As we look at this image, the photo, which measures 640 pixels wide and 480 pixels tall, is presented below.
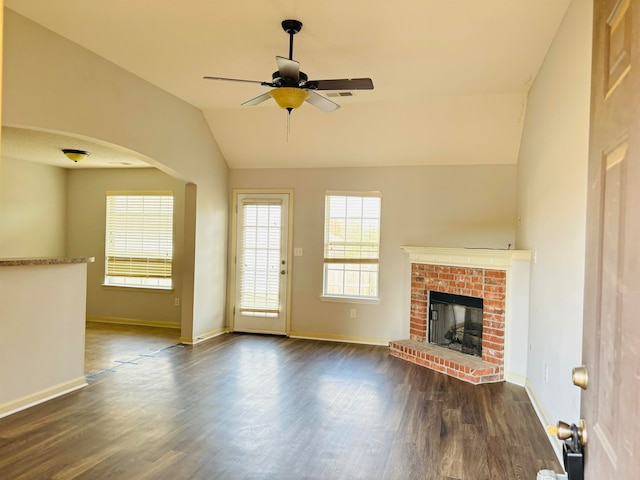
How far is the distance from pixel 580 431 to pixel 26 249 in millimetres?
8156

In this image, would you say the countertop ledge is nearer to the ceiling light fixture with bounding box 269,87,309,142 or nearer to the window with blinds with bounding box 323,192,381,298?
the ceiling light fixture with bounding box 269,87,309,142

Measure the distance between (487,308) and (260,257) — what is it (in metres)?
3.36

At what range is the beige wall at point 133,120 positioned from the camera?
3609 millimetres

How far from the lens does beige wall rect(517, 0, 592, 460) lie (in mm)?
2803

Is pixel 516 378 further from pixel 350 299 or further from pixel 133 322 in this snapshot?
pixel 133 322

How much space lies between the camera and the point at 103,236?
25.6ft

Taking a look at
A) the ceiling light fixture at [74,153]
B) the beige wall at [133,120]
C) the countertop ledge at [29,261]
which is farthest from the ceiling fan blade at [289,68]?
the ceiling light fixture at [74,153]

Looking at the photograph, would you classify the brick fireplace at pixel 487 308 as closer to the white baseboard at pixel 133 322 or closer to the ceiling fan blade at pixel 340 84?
the ceiling fan blade at pixel 340 84

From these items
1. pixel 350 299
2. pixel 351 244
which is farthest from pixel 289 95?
pixel 350 299

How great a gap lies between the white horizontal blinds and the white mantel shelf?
195cm

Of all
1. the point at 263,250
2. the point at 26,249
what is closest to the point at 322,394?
the point at 263,250

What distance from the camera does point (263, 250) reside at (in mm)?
6965

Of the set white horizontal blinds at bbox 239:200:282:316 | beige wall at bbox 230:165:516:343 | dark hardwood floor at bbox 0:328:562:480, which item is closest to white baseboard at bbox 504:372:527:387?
dark hardwood floor at bbox 0:328:562:480

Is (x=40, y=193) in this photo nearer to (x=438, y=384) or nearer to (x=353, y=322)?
(x=353, y=322)
